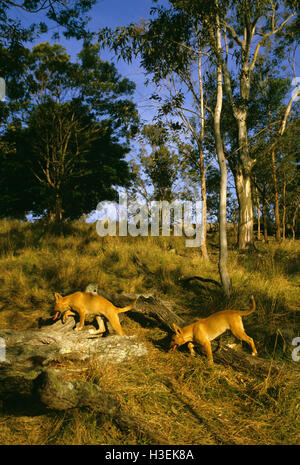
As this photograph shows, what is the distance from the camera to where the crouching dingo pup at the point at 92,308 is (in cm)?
410

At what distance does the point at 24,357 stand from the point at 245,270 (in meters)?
6.60

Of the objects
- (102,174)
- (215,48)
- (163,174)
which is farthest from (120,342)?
(102,174)

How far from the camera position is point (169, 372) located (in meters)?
3.43

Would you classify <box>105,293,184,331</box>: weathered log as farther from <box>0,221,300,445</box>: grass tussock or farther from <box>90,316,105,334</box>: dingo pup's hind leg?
<box>90,316,105,334</box>: dingo pup's hind leg

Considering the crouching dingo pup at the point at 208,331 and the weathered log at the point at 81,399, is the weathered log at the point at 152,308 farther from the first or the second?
the weathered log at the point at 81,399

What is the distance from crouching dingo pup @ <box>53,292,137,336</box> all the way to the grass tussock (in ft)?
1.81

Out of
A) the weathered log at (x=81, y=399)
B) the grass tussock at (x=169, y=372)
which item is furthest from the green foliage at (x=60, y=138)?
the weathered log at (x=81, y=399)

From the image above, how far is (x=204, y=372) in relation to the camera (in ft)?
10.9

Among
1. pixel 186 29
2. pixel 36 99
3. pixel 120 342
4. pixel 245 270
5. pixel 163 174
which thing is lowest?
pixel 120 342

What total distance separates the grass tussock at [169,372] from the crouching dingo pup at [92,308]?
0.55m

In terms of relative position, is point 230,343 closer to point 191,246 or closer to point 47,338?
point 47,338

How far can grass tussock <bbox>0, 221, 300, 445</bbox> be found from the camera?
236 centimetres

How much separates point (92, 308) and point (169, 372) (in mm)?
1448

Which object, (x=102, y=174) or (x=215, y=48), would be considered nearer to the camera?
(x=215, y=48)
